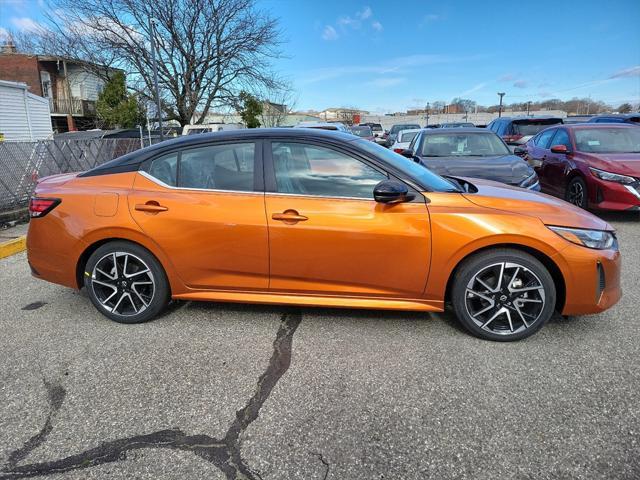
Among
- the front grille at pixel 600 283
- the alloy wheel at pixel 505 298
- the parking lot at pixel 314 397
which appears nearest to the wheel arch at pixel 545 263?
the alloy wheel at pixel 505 298

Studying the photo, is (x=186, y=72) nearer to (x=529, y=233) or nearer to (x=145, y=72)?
(x=145, y=72)

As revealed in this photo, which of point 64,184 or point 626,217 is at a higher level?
point 64,184

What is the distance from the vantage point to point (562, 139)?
8.13m

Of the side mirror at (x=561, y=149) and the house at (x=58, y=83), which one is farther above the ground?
the house at (x=58, y=83)

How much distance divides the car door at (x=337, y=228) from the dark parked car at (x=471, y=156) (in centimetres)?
347

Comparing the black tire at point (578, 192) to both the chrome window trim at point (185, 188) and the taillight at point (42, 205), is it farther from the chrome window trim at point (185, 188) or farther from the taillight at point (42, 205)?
the taillight at point (42, 205)

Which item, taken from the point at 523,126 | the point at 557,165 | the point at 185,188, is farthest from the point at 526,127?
the point at 185,188

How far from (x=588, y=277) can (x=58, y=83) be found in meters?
39.4

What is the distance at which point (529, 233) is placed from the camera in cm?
311

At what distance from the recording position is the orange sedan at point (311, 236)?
318 centimetres

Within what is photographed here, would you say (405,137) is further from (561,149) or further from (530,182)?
(530,182)

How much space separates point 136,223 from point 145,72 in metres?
26.3

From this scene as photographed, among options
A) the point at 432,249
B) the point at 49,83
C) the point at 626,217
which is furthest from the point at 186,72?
the point at 432,249

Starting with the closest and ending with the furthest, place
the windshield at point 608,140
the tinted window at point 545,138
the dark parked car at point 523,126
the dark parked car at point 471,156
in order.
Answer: the dark parked car at point 471,156, the windshield at point 608,140, the tinted window at point 545,138, the dark parked car at point 523,126
